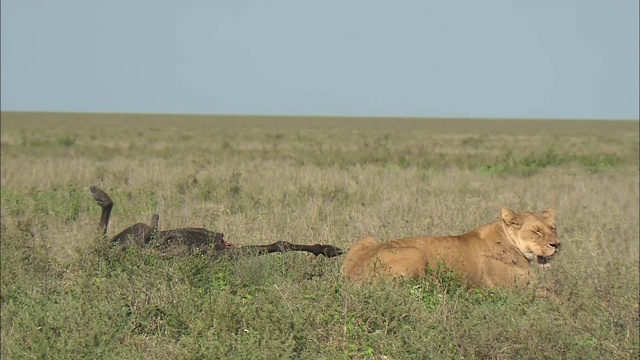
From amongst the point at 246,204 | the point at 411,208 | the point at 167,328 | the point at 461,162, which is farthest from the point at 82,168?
the point at 167,328

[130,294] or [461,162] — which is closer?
[130,294]

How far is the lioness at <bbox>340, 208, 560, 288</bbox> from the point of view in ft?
22.7

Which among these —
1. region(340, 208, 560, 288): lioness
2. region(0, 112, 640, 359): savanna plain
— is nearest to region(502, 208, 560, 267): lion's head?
region(340, 208, 560, 288): lioness

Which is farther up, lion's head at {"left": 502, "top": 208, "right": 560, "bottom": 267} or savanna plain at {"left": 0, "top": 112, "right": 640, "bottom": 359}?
lion's head at {"left": 502, "top": 208, "right": 560, "bottom": 267}

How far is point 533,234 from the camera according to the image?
761 centimetres

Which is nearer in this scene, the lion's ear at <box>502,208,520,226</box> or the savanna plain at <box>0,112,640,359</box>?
the savanna plain at <box>0,112,640,359</box>

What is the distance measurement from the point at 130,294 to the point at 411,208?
560 centimetres

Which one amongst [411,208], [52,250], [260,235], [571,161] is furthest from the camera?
[571,161]

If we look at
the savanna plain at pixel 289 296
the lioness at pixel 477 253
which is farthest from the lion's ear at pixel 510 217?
the savanna plain at pixel 289 296

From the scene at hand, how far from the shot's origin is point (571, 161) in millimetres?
23938

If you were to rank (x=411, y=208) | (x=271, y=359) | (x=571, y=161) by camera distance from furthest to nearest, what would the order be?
(x=571, y=161) < (x=411, y=208) < (x=271, y=359)

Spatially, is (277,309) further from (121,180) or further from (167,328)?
(121,180)

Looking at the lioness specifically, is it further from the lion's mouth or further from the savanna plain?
the savanna plain

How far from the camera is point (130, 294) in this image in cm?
648
